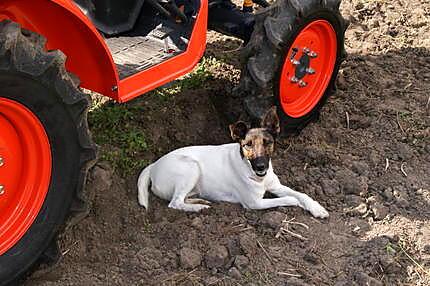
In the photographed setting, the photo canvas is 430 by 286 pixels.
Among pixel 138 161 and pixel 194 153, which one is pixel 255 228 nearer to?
pixel 194 153

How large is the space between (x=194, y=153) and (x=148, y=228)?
0.55 meters

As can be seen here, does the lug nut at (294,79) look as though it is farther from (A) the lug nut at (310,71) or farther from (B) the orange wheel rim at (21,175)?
(B) the orange wheel rim at (21,175)

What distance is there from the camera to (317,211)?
366cm

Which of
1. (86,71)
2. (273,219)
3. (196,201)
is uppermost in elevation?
(86,71)

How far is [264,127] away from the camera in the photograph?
12.2 feet

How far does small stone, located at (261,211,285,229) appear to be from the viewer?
3.54 meters

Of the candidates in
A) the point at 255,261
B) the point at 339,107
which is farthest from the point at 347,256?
the point at 339,107

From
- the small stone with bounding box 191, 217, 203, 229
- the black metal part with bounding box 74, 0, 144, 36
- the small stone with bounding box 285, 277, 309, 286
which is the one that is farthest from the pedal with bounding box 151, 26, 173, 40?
the small stone with bounding box 285, 277, 309, 286

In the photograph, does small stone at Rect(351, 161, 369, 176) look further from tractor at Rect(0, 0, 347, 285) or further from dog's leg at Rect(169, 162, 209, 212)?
dog's leg at Rect(169, 162, 209, 212)

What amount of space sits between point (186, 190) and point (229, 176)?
9.9 inches

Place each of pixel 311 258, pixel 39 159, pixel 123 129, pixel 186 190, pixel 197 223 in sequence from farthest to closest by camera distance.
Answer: pixel 123 129 < pixel 186 190 < pixel 197 223 < pixel 311 258 < pixel 39 159

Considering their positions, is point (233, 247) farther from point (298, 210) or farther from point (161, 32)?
point (161, 32)

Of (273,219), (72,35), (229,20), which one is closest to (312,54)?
(229,20)

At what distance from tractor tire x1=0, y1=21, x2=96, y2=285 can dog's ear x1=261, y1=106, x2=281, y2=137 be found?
1.10m
